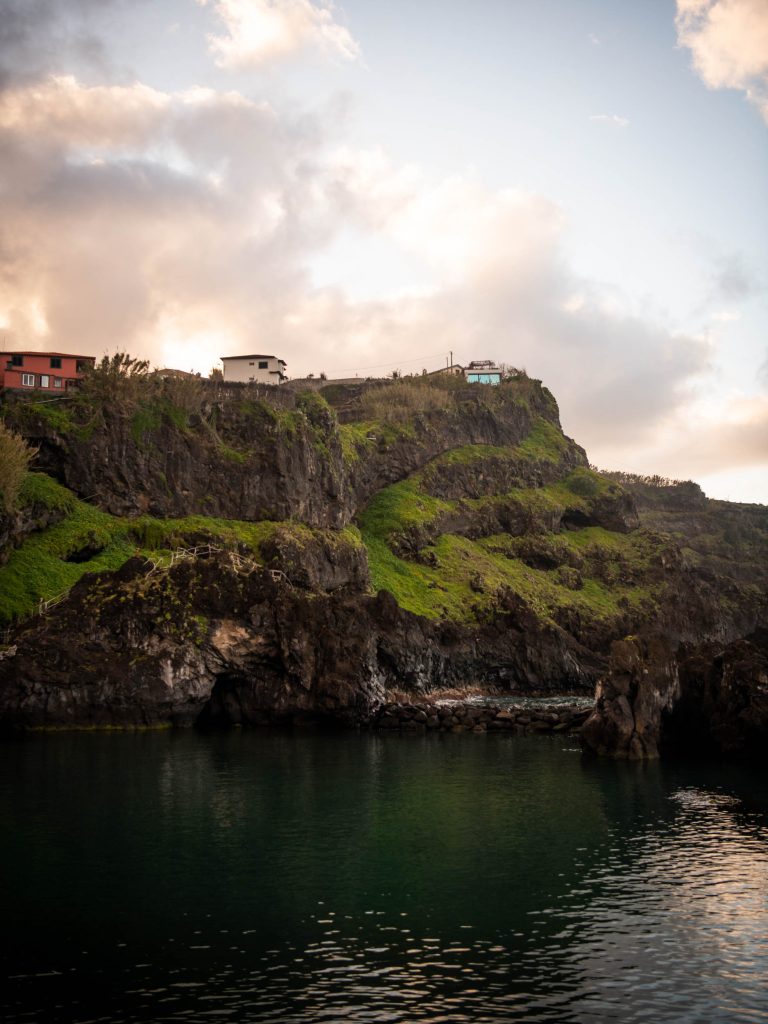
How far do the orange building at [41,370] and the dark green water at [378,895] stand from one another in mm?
59669

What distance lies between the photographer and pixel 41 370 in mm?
105312

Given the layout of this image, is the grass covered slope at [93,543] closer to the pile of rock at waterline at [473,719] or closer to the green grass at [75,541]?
the green grass at [75,541]

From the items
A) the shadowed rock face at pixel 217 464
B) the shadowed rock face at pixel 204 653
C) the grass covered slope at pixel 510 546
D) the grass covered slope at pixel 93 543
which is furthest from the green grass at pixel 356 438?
the shadowed rock face at pixel 204 653

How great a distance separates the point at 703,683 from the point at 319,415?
6863cm

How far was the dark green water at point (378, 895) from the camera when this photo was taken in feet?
71.8

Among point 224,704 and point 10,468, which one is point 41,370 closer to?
point 10,468

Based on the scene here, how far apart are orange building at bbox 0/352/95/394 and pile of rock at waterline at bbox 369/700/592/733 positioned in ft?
170

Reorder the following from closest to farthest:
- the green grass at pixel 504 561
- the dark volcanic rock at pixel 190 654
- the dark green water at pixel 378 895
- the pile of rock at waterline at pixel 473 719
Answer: the dark green water at pixel 378 895, the dark volcanic rock at pixel 190 654, the pile of rock at waterline at pixel 473 719, the green grass at pixel 504 561

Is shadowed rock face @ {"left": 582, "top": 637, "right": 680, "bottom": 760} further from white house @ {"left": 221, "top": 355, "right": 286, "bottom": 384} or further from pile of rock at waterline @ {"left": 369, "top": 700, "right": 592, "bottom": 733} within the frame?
white house @ {"left": 221, "top": 355, "right": 286, "bottom": 384}

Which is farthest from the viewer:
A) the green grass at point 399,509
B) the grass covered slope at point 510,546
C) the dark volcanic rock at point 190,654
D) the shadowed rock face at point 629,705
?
the green grass at point 399,509

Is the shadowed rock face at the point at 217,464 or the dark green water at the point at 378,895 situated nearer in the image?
the dark green water at the point at 378,895

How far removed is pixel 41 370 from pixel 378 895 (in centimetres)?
8954

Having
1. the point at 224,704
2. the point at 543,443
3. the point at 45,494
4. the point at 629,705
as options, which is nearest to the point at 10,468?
the point at 45,494

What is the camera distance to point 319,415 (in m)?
122
